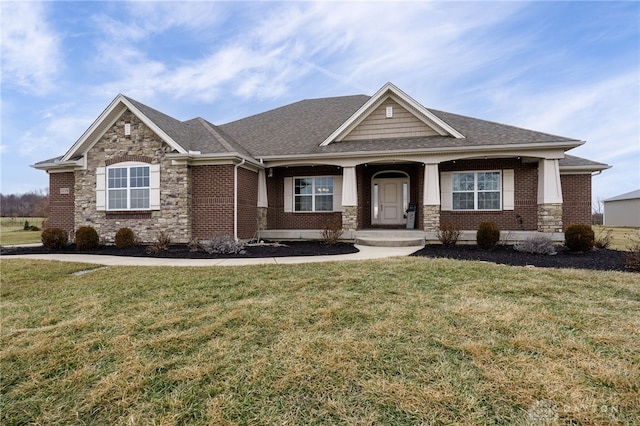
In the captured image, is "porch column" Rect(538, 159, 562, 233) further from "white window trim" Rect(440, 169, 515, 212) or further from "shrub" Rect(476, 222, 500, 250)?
"shrub" Rect(476, 222, 500, 250)

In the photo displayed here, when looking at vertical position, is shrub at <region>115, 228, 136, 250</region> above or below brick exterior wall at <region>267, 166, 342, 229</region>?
below

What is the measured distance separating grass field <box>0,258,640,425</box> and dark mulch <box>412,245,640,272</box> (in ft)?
5.66

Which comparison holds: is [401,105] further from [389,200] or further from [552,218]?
[552,218]

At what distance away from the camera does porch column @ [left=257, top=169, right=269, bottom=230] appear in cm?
1352

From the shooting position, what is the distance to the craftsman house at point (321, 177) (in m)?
11.6

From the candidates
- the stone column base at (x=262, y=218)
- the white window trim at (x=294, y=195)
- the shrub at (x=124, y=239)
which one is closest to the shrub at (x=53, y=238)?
the shrub at (x=124, y=239)

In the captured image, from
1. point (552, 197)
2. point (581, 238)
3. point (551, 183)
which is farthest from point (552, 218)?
point (581, 238)

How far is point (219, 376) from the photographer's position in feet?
9.62

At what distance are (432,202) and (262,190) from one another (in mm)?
6848

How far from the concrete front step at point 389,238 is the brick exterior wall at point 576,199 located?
6765 mm

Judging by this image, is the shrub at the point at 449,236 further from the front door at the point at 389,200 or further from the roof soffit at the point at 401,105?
the roof soffit at the point at 401,105

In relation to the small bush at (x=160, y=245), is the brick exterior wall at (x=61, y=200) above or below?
above

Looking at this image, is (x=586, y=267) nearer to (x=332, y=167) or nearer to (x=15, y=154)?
(x=332, y=167)

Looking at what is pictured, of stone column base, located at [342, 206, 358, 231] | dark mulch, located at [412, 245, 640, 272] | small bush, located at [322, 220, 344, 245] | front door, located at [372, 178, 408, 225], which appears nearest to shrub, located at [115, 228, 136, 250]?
small bush, located at [322, 220, 344, 245]
